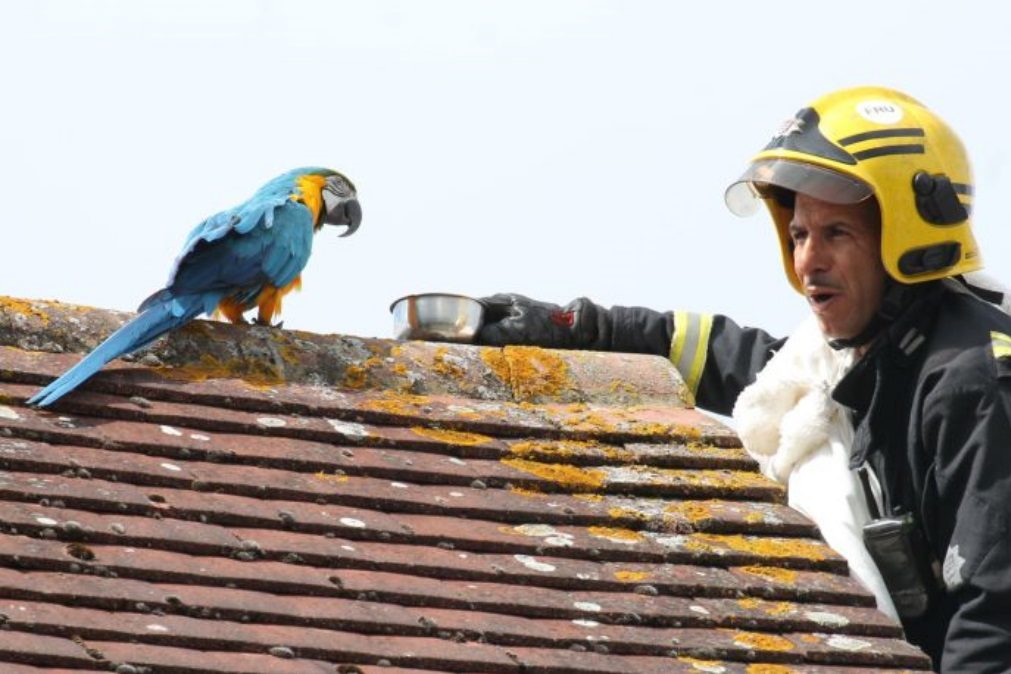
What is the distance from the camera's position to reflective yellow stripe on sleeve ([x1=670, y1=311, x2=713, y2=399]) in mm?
6262

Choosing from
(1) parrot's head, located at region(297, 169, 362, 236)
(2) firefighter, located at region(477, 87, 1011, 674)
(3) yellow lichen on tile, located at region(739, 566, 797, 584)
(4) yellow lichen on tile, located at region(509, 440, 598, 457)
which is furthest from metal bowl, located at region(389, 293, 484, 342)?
(3) yellow lichen on tile, located at region(739, 566, 797, 584)

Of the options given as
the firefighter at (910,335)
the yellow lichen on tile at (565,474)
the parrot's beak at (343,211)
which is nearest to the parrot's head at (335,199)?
the parrot's beak at (343,211)

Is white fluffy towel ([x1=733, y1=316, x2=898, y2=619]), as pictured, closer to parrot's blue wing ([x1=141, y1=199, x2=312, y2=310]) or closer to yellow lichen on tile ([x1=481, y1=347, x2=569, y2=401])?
yellow lichen on tile ([x1=481, y1=347, x2=569, y2=401])

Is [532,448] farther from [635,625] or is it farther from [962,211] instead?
[962,211]

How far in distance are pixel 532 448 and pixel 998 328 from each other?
125cm

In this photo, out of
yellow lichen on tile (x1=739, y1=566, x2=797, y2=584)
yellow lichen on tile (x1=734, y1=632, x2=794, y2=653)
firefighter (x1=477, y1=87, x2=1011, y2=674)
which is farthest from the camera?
firefighter (x1=477, y1=87, x2=1011, y2=674)

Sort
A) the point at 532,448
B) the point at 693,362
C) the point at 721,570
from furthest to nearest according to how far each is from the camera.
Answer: the point at 693,362, the point at 532,448, the point at 721,570

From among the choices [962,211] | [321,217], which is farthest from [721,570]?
[321,217]

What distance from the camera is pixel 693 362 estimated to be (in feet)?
20.6

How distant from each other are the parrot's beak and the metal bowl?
1313 millimetres

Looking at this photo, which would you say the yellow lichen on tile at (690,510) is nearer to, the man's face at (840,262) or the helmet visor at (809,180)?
the man's face at (840,262)

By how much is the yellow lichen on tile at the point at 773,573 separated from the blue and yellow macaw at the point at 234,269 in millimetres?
1578

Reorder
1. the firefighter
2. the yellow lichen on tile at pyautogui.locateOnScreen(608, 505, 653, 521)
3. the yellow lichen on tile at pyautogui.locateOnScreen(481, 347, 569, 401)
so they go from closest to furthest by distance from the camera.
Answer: the yellow lichen on tile at pyautogui.locateOnScreen(608, 505, 653, 521) → the firefighter → the yellow lichen on tile at pyautogui.locateOnScreen(481, 347, 569, 401)

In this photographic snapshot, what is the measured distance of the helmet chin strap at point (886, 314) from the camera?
5344mm
